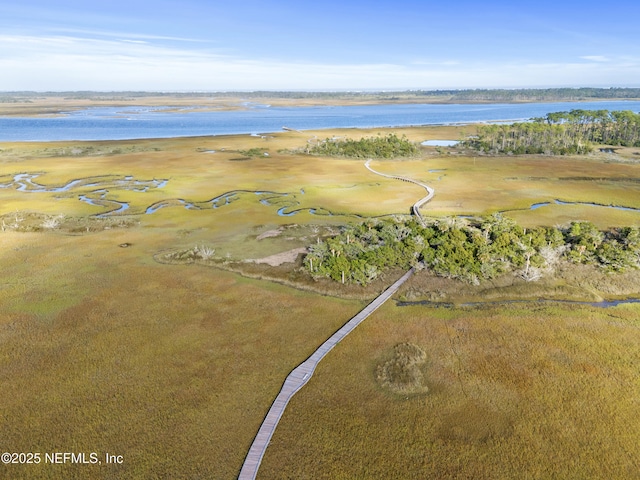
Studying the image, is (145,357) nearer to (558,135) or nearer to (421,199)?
(421,199)

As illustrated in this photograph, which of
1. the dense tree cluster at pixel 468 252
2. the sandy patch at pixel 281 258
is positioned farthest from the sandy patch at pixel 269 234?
the dense tree cluster at pixel 468 252

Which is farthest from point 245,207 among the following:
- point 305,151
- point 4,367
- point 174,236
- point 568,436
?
point 305,151

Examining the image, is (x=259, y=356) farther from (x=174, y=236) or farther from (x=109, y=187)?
(x=109, y=187)

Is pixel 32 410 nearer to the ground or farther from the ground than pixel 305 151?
nearer to the ground

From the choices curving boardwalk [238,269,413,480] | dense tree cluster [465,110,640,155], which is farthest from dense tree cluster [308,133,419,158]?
curving boardwalk [238,269,413,480]

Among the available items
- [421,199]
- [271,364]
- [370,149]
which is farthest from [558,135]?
[271,364]

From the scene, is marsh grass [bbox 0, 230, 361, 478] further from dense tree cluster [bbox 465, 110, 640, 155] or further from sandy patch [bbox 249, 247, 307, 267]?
dense tree cluster [bbox 465, 110, 640, 155]
